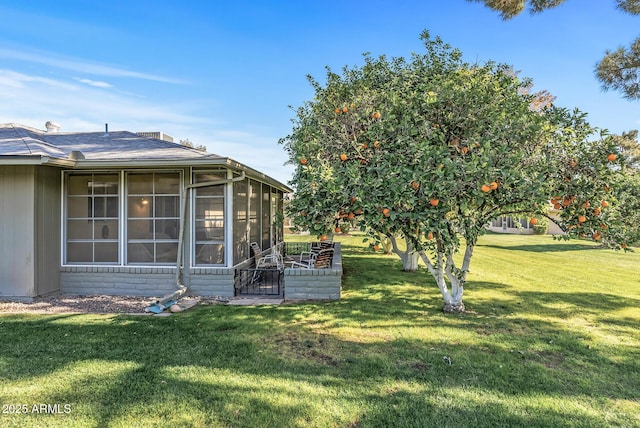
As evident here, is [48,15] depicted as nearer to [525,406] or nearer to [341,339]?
[341,339]

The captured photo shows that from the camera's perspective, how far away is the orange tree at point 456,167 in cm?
468

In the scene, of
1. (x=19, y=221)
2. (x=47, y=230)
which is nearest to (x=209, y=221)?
(x=47, y=230)

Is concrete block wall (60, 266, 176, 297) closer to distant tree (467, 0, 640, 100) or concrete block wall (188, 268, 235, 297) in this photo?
concrete block wall (188, 268, 235, 297)

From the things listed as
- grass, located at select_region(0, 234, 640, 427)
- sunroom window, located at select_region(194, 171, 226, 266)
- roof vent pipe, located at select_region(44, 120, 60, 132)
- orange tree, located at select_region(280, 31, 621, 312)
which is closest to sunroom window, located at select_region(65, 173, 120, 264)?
sunroom window, located at select_region(194, 171, 226, 266)

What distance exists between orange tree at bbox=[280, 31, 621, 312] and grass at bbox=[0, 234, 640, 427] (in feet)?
4.71

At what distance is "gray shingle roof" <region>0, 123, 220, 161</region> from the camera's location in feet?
21.8

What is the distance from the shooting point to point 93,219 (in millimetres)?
7195

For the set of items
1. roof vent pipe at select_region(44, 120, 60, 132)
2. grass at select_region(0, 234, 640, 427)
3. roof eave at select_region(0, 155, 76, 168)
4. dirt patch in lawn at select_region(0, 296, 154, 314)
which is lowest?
grass at select_region(0, 234, 640, 427)

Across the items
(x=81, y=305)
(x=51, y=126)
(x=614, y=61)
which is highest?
(x=614, y=61)

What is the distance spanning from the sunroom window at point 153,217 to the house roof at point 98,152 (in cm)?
57

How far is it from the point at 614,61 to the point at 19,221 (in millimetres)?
13717

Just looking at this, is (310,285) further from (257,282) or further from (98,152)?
(98,152)

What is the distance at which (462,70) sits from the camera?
19.3ft

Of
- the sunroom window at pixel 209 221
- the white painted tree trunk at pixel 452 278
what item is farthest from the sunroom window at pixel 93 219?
the white painted tree trunk at pixel 452 278
